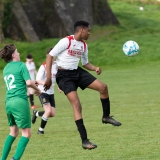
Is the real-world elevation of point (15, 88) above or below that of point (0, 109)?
above

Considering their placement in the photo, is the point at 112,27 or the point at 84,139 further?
the point at 112,27

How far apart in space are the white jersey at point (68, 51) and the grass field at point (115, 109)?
1647 mm

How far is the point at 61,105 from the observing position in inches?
804

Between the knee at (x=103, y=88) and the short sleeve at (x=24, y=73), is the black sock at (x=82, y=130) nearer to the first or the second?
the knee at (x=103, y=88)

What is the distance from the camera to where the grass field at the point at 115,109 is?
10992 millimetres

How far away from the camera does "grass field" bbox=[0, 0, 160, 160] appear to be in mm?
10992

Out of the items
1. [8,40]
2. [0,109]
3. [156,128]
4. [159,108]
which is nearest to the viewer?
[156,128]

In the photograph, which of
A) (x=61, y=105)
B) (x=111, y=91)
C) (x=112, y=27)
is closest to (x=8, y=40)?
(x=112, y=27)

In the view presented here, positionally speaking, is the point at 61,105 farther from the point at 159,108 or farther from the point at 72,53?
the point at 72,53

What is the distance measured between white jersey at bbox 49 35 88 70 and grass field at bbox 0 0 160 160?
5.40ft

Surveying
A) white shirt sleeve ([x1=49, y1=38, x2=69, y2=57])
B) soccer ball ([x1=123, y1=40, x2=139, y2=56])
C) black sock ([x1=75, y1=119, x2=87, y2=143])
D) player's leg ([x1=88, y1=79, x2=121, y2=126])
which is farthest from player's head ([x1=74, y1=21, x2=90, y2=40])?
soccer ball ([x1=123, y1=40, x2=139, y2=56])

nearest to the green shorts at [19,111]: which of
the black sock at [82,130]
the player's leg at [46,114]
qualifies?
the black sock at [82,130]

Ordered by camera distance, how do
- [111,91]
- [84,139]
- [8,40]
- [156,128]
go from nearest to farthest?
[84,139]
[156,128]
[111,91]
[8,40]

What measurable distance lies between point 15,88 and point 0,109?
1100cm
